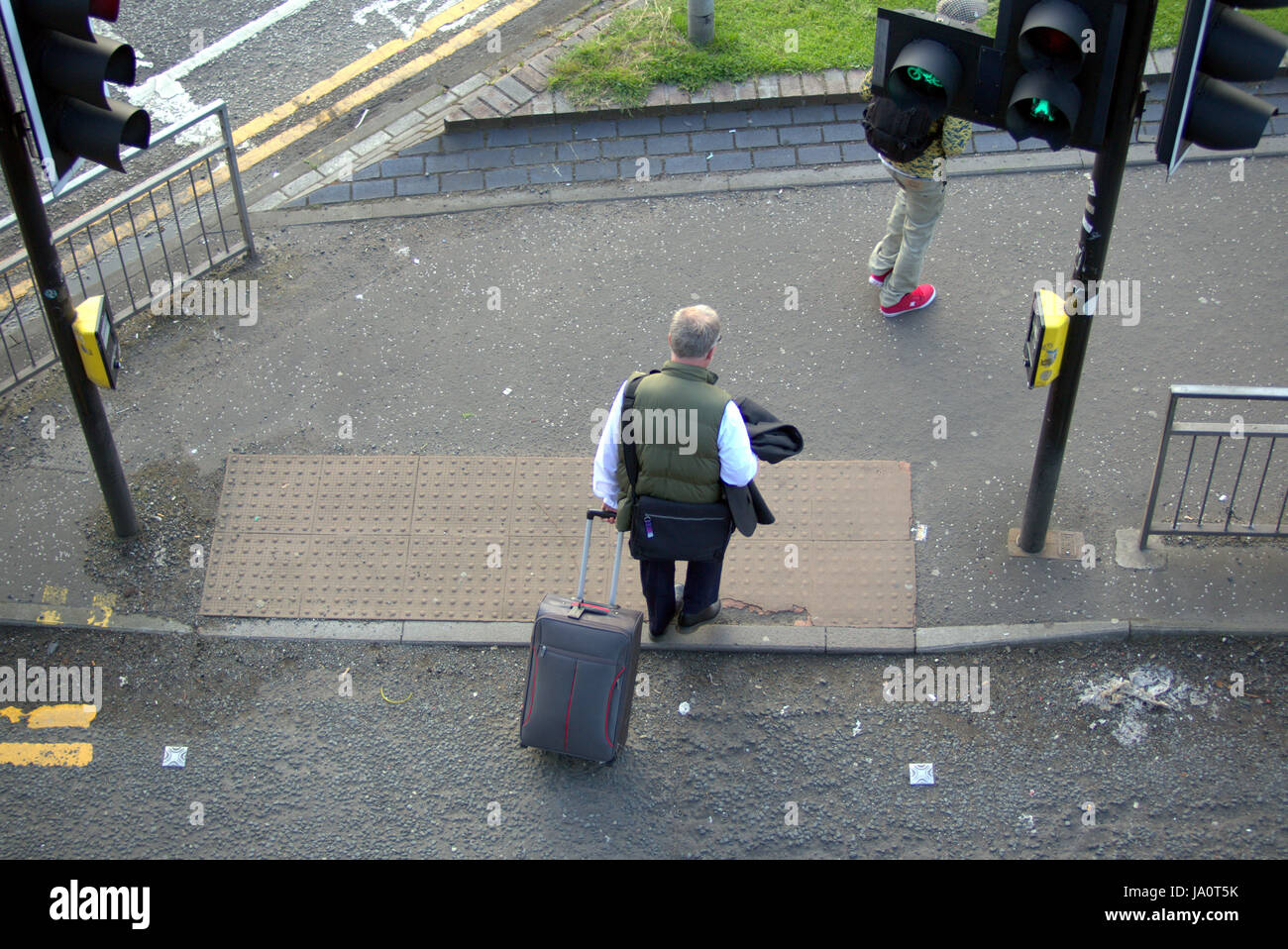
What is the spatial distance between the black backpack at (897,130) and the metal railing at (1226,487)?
6.43 ft

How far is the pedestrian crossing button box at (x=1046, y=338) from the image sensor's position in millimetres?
5539

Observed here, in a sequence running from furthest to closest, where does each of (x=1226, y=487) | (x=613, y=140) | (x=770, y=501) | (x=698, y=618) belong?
(x=613, y=140) → (x=770, y=501) → (x=1226, y=487) → (x=698, y=618)

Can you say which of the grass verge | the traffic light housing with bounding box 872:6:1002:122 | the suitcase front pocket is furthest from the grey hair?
the grass verge

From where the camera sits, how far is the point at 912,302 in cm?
774

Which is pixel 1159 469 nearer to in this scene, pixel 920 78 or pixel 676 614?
pixel 920 78

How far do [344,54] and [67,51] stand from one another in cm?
566

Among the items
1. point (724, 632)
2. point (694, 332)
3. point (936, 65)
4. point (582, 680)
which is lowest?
point (724, 632)

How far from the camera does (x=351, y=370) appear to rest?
7.62m

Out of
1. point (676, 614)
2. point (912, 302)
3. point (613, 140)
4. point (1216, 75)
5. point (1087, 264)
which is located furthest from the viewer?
point (613, 140)

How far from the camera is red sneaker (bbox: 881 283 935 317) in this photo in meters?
7.72

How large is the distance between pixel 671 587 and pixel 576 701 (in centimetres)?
81

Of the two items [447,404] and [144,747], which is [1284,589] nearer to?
[447,404]

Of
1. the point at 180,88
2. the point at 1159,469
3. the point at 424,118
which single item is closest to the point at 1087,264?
the point at 1159,469

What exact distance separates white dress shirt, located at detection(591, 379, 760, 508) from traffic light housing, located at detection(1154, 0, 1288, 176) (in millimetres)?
1970
